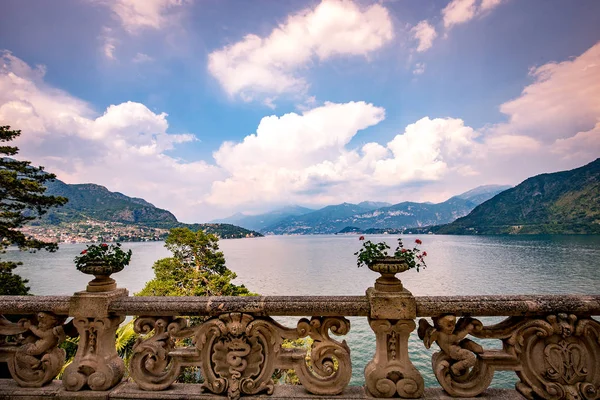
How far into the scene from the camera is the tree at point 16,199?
22469mm

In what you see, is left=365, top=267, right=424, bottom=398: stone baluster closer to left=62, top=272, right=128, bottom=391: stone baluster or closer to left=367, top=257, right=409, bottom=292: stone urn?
left=367, top=257, right=409, bottom=292: stone urn

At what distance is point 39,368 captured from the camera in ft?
12.6

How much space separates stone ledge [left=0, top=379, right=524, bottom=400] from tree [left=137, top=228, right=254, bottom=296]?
24916 millimetres

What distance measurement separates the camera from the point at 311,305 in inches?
145

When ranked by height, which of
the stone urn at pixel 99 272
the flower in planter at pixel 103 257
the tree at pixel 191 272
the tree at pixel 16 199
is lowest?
the tree at pixel 191 272

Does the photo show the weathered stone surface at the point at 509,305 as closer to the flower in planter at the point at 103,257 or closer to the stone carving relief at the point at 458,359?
the stone carving relief at the point at 458,359

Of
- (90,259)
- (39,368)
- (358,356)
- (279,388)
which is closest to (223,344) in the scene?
(279,388)

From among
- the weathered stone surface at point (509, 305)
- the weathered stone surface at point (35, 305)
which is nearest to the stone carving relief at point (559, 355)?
the weathered stone surface at point (509, 305)

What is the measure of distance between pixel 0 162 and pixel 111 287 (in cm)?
2706

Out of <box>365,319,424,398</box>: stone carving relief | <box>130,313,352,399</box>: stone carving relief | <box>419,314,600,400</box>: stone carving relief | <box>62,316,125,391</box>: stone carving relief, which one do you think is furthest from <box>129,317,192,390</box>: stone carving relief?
<box>419,314,600,400</box>: stone carving relief

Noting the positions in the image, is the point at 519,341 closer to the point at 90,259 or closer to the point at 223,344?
the point at 223,344

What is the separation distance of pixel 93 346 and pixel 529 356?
5.26m

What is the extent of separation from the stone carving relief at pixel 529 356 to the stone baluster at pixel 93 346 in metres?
3.89

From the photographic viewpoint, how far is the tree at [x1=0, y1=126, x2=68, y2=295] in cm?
2247
